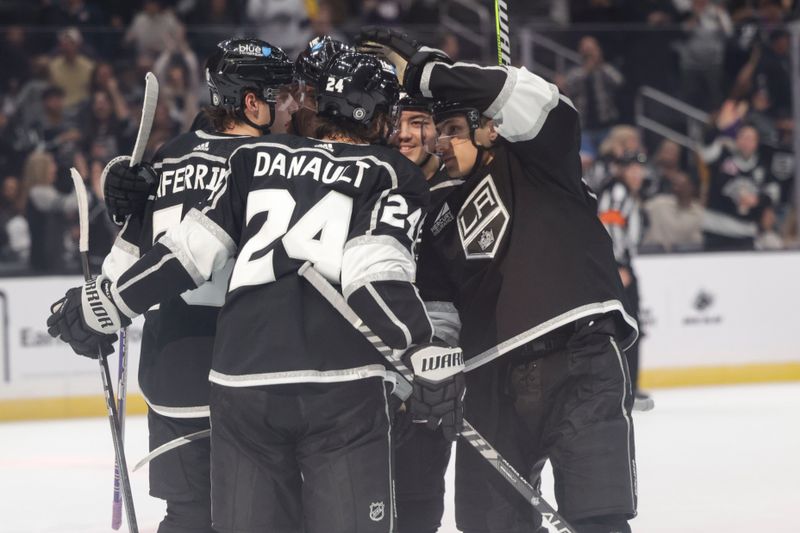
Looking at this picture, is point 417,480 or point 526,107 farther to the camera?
point 417,480

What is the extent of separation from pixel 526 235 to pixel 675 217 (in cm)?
Result: 490

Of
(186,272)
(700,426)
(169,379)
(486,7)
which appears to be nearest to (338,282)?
(186,272)

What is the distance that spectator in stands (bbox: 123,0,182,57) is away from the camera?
281 inches

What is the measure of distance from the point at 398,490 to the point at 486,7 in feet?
18.5

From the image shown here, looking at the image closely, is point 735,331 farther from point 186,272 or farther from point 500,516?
point 186,272

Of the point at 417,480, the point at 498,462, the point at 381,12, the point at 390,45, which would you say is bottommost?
the point at 417,480

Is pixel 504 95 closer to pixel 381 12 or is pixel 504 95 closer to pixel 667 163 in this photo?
pixel 667 163

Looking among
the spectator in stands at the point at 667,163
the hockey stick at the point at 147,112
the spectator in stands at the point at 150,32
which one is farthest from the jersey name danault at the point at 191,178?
the spectator in stands at the point at 667,163

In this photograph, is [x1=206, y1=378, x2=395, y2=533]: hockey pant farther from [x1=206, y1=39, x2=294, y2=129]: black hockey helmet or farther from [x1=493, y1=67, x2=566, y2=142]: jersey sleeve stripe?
[x1=206, y1=39, x2=294, y2=129]: black hockey helmet

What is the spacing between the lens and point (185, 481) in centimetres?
290

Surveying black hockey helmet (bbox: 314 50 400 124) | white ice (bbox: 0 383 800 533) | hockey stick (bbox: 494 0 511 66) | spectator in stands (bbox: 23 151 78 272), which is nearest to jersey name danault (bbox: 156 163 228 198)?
black hockey helmet (bbox: 314 50 400 124)

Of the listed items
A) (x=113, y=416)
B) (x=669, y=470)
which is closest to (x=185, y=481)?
(x=113, y=416)

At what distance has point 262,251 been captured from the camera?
251cm

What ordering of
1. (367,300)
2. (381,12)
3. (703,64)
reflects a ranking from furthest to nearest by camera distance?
(381,12)
(703,64)
(367,300)
